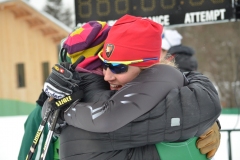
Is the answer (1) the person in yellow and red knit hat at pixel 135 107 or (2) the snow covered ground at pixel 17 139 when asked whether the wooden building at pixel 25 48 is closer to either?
(2) the snow covered ground at pixel 17 139

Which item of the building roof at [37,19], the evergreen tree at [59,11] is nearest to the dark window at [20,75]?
the building roof at [37,19]

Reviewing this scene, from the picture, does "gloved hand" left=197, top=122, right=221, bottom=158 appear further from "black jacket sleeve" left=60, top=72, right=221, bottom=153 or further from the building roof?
the building roof

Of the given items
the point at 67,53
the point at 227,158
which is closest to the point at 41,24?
the point at 227,158

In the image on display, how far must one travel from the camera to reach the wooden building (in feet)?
46.5

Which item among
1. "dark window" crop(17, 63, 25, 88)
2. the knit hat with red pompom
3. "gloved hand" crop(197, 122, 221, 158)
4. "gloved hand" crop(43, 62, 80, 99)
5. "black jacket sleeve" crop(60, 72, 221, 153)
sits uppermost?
the knit hat with red pompom

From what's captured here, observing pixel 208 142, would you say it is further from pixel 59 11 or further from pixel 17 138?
pixel 59 11

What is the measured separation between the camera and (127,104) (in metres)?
1.75

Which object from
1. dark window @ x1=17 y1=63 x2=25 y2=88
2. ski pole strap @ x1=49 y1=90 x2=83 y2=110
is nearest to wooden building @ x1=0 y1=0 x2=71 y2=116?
dark window @ x1=17 y1=63 x2=25 y2=88

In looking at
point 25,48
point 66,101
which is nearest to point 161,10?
point 66,101

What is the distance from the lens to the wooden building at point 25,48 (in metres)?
14.2

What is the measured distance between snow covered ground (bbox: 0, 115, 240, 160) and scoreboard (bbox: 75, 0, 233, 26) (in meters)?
1.56

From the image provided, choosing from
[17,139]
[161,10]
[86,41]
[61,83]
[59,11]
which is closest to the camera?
[61,83]

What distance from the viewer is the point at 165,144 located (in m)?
1.87

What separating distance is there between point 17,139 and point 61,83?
208 inches
